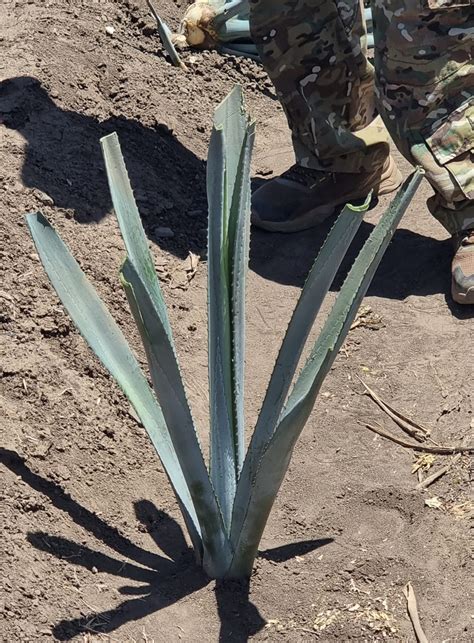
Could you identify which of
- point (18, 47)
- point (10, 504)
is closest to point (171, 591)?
point (10, 504)

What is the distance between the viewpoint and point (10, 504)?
1.91 meters

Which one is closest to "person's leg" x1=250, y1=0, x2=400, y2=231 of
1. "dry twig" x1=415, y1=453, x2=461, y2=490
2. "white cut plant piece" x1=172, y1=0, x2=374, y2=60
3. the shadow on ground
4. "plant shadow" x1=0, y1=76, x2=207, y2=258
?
the shadow on ground

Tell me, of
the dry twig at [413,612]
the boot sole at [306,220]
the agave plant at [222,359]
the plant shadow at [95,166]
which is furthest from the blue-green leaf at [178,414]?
the boot sole at [306,220]

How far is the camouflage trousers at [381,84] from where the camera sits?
266 cm

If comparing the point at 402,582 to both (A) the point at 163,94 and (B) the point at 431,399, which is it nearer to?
(B) the point at 431,399

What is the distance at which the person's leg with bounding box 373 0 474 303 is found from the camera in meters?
2.64

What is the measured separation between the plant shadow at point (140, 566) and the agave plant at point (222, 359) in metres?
0.05

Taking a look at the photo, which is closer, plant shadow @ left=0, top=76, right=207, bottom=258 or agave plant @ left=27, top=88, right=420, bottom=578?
agave plant @ left=27, top=88, right=420, bottom=578

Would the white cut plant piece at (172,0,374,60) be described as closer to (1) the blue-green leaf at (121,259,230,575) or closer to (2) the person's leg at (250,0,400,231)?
(2) the person's leg at (250,0,400,231)

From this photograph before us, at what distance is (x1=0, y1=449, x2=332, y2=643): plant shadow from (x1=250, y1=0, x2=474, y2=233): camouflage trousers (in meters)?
1.19

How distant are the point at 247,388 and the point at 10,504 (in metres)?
0.84

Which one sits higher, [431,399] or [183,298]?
[183,298]

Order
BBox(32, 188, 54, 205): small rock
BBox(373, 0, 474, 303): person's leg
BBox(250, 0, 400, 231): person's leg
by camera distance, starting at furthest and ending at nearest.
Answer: BBox(250, 0, 400, 231): person's leg
BBox(32, 188, 54, 205): small rock
BBox(373, 0, 474, 303): person's leg

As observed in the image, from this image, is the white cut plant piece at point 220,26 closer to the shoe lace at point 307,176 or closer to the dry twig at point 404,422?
the shoe lace at point 307,176
